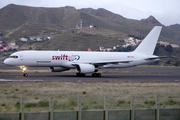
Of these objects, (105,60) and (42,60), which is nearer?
(42,60)

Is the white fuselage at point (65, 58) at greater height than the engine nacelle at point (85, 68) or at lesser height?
greater

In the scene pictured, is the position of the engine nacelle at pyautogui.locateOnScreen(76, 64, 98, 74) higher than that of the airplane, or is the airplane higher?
the airplane

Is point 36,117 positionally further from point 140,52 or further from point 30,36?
point 30,36

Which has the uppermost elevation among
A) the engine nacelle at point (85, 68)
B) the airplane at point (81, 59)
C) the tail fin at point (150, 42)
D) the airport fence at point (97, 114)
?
the tail fin at point (150, 42)

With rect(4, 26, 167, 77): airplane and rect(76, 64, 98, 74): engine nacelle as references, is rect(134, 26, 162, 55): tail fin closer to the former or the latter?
rect(4, 26, 167, 77): airplane

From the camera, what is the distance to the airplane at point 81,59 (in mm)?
35219

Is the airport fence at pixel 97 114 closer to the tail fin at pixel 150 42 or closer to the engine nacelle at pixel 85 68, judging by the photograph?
the engine nacelle at pixel 85 68

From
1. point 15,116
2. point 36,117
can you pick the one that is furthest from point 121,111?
point 15,116

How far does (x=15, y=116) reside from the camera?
27.9 feet

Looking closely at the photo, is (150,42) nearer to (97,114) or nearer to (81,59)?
(81,59)

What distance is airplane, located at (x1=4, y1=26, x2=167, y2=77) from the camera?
116 ft

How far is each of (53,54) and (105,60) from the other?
8.60 m

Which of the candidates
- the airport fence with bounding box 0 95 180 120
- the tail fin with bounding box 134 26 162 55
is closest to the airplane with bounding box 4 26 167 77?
the tail fin with bounding box 134 26 162 55

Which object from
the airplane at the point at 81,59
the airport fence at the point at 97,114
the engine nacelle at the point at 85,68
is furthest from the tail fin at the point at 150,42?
the airport fence at the point at 97,114
